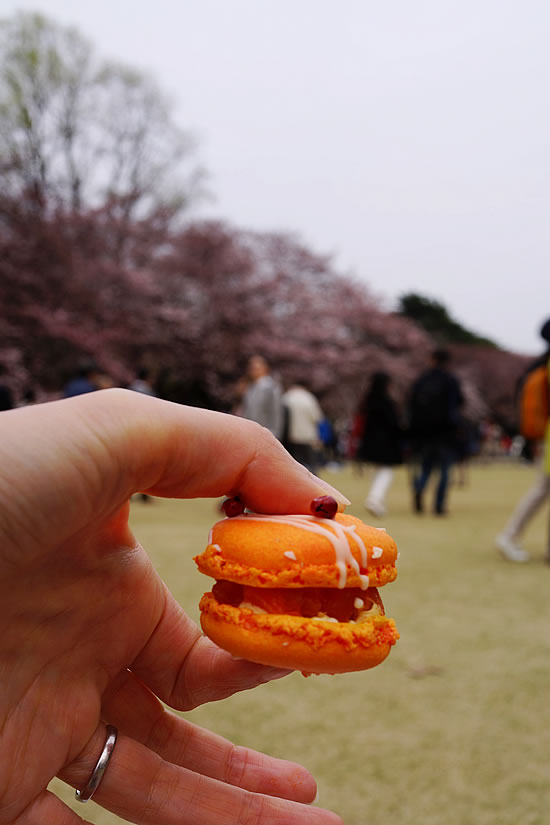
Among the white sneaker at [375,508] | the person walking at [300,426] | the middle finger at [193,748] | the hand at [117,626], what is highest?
the hand at [117,626]

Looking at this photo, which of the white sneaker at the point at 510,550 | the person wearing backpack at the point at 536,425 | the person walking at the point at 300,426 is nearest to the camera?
the person wearing backpack at the point at 536,425

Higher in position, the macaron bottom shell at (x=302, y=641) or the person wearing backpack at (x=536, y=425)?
the macaron bottom shell at (x=302, y=641)

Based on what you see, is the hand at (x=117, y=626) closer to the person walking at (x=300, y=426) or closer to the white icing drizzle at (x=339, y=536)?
the white icing drizzle at (x=339, y=536)

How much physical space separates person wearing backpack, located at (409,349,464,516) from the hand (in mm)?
7505

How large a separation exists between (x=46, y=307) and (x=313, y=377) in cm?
1023

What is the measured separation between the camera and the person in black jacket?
8.34m

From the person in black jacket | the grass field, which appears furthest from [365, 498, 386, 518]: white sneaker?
the grass field

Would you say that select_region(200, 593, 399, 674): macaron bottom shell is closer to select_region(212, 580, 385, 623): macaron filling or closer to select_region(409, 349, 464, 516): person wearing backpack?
select_region(212, 580, 385, 623): macaron filling

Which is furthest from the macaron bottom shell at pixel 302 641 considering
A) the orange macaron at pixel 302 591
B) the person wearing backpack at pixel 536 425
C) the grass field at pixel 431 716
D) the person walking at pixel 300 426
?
the person walking at pixel 300 426

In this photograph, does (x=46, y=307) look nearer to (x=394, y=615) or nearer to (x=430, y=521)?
(x=430, y=521)

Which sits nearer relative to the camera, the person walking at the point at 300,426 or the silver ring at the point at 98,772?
the silver ring at the point at 98,772

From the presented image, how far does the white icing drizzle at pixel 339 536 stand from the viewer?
47.3 inches

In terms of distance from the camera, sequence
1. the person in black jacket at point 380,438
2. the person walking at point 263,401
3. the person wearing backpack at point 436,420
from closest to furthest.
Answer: the person walking at point 263,401
the person in black jacket at point 380,438
the person wearing backpack at point 436,420

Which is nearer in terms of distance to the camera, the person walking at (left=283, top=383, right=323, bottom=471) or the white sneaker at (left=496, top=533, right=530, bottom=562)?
the white sneaker at (left=496, top=533, right=530, bottom=562)
